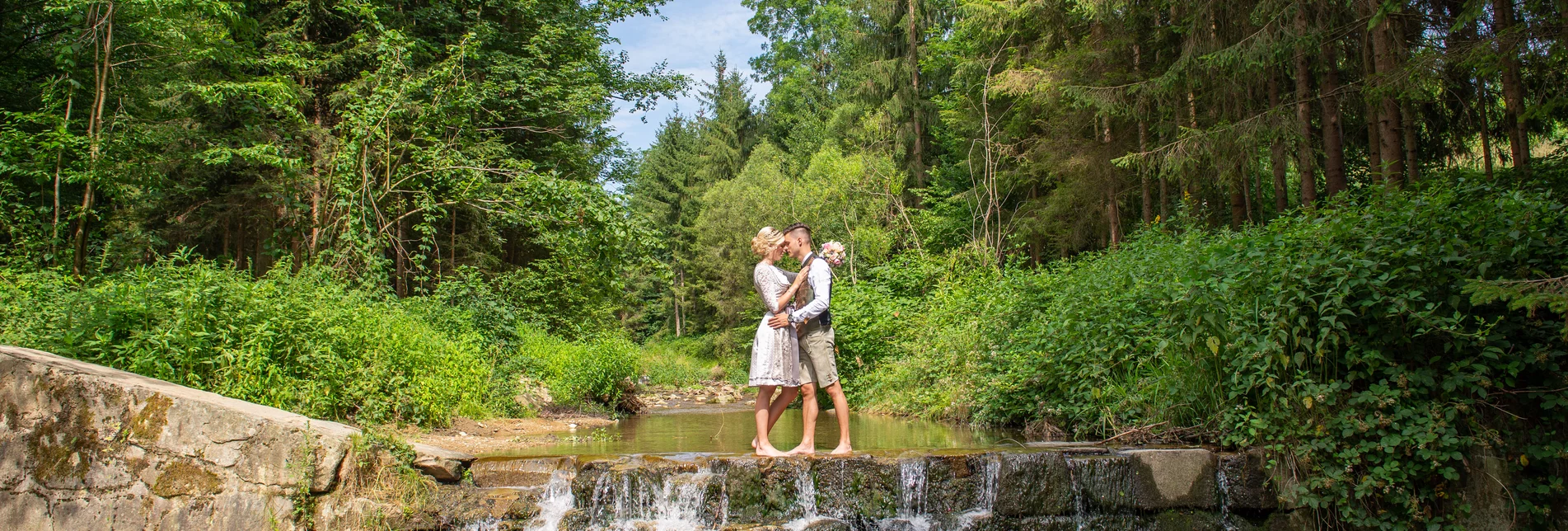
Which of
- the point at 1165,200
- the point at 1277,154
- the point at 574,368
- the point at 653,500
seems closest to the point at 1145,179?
the point at 1165,200

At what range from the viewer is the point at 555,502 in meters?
5.90

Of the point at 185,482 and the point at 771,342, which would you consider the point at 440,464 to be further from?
the point at 771,342

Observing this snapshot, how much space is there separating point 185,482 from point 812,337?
4377 millimetres

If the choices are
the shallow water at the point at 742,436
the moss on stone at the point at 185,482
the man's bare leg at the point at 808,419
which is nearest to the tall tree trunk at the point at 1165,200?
the shallow water at the point at 742,436

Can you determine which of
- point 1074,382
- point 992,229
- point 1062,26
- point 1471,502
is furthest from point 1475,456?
point 992,229

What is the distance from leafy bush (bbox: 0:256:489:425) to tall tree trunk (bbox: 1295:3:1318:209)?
10960 mm

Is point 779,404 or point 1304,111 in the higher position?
point 1304,111

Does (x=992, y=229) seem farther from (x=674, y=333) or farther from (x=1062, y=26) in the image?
(x=674, y=333)

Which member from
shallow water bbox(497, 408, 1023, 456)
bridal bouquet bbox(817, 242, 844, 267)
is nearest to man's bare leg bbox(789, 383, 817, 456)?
shallow water bbox(497, 408, 1023, 456)

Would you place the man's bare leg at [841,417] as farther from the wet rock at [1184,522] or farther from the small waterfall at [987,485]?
the wet rock at [1184,522]

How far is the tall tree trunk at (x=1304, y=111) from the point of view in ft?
35.6

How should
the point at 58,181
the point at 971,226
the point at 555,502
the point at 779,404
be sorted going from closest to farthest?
the point at 555,502
the point at 779,404
the point at 58,181
the point at 971,226

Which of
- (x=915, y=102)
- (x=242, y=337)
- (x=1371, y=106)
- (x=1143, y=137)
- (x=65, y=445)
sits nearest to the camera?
(x=65, y=445)

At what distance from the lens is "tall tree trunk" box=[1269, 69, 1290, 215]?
11.9 metres
